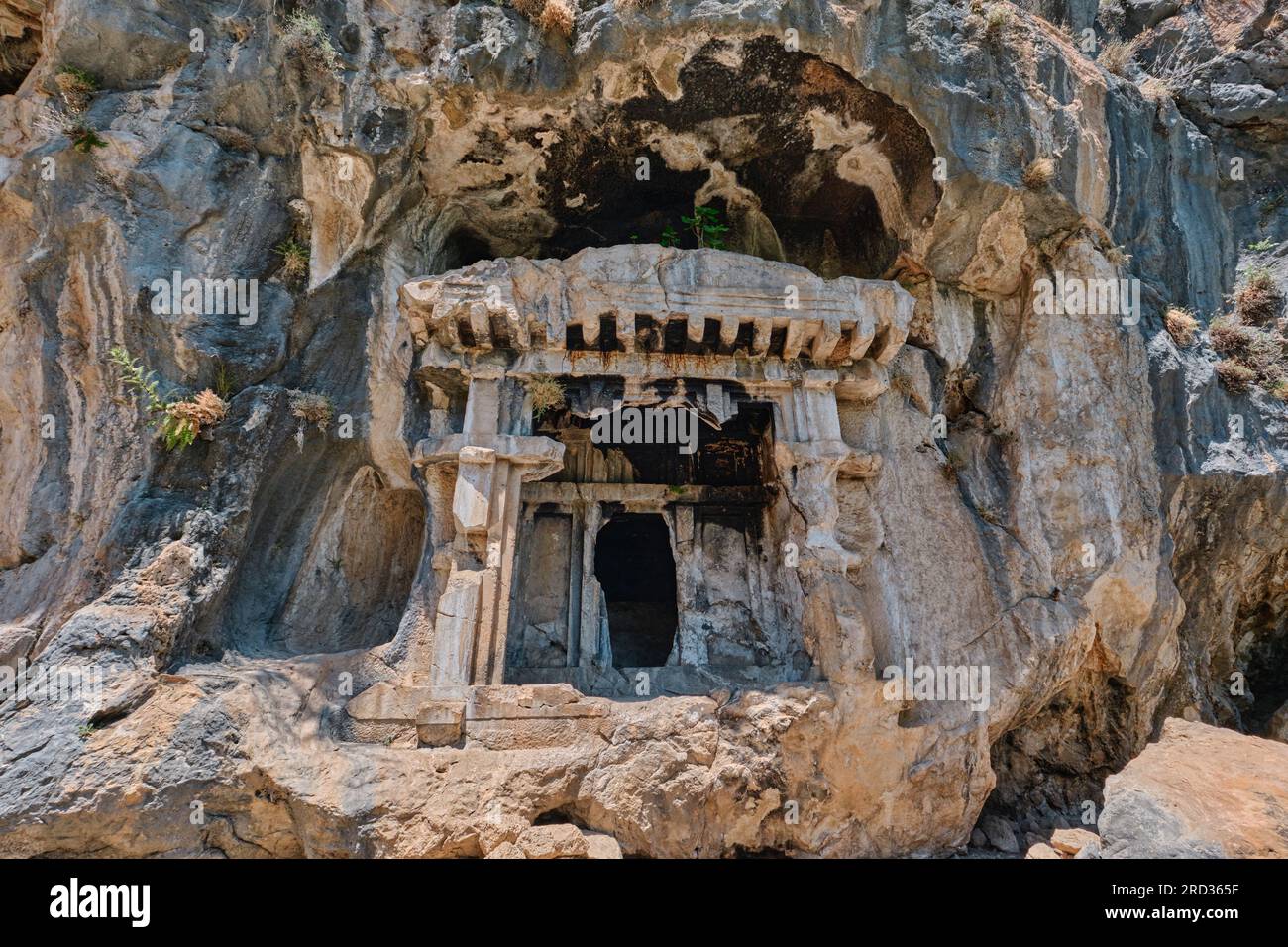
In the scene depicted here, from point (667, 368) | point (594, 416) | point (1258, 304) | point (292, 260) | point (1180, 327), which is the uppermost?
point (292, 260)

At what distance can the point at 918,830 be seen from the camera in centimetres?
621

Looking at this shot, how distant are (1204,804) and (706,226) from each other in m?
7.13

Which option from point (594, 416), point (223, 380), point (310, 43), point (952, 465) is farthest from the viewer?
point (952, 465)

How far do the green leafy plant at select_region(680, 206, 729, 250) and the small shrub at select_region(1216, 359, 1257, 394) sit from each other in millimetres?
5916

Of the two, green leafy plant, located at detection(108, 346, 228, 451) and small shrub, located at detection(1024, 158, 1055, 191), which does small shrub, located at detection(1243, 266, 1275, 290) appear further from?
green leafy plant, located at detection(108, 346, 228, 451)

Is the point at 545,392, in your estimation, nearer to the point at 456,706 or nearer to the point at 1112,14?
the point at 456,706

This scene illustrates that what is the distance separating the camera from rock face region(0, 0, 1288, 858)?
5.65 meters

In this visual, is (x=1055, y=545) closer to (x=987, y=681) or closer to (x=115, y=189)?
(x=987, y=681)

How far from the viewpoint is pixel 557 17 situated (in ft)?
22.8

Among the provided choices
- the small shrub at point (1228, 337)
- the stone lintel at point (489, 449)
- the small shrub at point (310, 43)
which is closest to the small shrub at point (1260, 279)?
the small shrub at point (1228, 337)

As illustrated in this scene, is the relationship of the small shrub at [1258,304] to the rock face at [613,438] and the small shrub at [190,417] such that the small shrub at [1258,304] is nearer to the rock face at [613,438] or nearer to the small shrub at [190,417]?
the rock face at [613,438]

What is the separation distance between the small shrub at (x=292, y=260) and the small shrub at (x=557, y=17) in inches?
132

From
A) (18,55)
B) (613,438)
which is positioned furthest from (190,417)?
(18,55)

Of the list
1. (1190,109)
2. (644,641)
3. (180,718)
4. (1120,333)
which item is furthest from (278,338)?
(1190,109)
